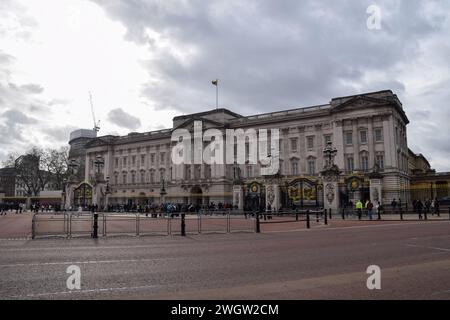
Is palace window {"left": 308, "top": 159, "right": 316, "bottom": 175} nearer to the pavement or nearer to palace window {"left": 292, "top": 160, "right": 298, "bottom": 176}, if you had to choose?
palace window {"left": 292, "top": 160, "right": 298, "bottom": 176}

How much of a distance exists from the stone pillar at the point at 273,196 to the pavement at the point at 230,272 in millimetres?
28200

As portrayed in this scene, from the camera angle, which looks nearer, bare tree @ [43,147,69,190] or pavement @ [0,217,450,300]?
pavement @ [0,217,450,300]

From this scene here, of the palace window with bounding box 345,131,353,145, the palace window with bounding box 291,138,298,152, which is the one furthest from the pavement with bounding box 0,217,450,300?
the palace window with bounding box 291,138,298,152

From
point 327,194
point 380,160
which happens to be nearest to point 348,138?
point 380,160

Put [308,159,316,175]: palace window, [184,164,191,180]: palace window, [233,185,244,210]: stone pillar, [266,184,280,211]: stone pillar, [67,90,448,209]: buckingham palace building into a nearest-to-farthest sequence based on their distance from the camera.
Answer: [266,184,280,211]: stone pillar, [233,185,244,210]: stone pillar, [67,90,448,209]: buckingham palace building, [308,159,316,175]: palace window, [184,164,191,180]: palace window

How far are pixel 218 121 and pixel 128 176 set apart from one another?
1264 inches

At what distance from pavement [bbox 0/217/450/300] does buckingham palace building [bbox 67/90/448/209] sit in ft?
86.1

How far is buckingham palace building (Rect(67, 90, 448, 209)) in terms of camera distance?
46.9 meters

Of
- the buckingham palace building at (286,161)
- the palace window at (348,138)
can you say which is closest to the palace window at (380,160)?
the buckingham palace building at (286,161)

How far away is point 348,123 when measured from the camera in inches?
2598

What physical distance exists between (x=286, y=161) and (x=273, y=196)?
105 ft

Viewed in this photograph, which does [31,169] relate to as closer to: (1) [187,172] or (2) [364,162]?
(1) [187,172]

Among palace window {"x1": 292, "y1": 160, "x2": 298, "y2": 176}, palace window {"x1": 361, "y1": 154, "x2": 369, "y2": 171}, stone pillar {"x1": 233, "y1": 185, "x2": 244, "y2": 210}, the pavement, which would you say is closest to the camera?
the pavement

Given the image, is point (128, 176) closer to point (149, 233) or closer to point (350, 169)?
point (350, 169)
